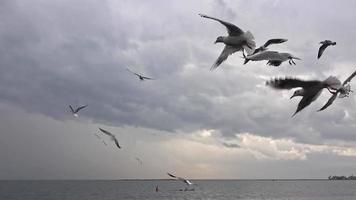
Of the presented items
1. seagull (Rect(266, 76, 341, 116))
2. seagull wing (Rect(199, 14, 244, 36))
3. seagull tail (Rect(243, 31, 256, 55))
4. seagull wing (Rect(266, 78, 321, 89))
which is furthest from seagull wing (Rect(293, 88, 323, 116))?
seagull wing (Rect(199, 14, 244, 36))

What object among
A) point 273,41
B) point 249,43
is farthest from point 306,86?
point 249,43

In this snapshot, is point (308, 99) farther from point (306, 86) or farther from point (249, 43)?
point (249, 43)

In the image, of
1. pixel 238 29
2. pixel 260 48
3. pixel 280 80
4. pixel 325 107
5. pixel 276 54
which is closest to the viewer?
pixel 280 80

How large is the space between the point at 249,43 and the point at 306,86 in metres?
3.82

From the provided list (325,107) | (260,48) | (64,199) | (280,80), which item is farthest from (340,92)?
(64,199)

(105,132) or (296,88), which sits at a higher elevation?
(105,132)

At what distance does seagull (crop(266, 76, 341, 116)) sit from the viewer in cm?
1102

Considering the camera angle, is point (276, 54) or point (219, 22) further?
point (219, 22)

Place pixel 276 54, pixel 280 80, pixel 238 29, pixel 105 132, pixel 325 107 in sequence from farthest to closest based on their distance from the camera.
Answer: pixel 105 132 → pixel 238 29 → pixel 276 54 → pixel 325 107 → pixel 280 80

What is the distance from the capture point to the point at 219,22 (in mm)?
15883

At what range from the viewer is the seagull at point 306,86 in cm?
1102

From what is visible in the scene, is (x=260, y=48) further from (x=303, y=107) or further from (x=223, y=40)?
(x=303, y=107)

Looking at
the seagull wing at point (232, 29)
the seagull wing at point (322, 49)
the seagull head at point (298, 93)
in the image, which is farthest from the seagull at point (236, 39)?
the seagull head at point (298, 93)

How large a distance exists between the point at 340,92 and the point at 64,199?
14955 cm
